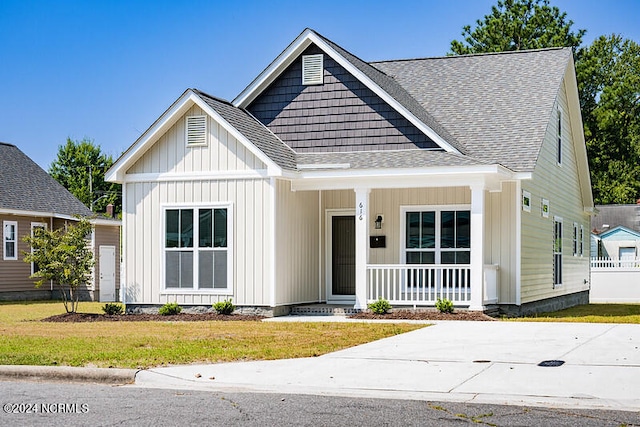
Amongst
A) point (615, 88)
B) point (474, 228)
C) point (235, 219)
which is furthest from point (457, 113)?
point (615, 88)

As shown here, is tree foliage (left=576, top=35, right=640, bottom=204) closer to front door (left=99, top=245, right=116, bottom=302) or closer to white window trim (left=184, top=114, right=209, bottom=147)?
front door (left=99, top=245, right=116, bottom=302)

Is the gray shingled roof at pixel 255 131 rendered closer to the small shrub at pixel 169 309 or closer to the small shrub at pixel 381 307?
the small shrub at pixel 381 307

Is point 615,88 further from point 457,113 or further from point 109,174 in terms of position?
point 109,174

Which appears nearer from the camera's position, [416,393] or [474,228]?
[416,393]

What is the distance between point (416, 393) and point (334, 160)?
11.9 m

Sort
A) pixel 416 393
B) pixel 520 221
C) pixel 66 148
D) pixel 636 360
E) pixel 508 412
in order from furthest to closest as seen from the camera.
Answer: pixel 66 148
pixel 520 221
pixel 636 360
pixel 416 393
pixel 508 412

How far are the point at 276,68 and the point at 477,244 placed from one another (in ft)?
22.0

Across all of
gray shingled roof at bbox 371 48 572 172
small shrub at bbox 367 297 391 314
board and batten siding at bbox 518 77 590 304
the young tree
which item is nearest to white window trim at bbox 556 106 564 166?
board and batten siding at bbox 518 77 590 304

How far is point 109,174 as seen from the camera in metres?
20.2

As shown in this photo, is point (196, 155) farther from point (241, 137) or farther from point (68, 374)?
point (68, 374)

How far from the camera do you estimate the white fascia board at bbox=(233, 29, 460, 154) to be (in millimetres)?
20344

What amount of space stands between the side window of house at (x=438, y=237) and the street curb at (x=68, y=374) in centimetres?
1152

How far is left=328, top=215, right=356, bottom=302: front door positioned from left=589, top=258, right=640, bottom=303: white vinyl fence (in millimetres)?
16111

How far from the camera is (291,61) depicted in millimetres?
21828
